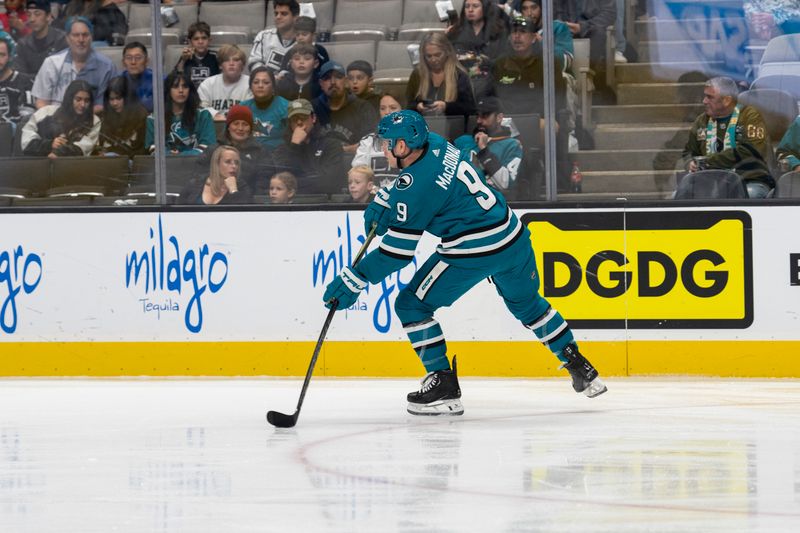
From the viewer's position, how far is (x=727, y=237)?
7.20 metres

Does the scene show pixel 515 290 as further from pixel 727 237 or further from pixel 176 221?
pixel 176 221

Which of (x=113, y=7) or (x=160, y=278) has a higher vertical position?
(x=113, y=7)

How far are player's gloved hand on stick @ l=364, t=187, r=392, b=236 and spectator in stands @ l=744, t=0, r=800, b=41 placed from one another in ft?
8.57

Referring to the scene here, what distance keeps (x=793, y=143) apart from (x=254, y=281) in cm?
296

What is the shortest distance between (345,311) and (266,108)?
1207mm

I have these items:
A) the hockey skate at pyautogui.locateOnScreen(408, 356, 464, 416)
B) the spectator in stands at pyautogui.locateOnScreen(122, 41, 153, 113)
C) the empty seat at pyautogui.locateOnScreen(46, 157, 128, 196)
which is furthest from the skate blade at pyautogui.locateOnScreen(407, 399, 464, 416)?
the spectator in stands at pyautogui.locateOnScreen(122, 41, 153, 113)

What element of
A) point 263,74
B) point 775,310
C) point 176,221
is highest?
point 263,74

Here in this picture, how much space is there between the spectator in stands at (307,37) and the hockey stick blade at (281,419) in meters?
2.59

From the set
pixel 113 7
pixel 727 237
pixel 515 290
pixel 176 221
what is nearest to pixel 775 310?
pixel 727 237

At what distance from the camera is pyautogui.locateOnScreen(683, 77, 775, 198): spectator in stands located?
714cm

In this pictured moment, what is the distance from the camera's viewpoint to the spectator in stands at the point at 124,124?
762 centimetres

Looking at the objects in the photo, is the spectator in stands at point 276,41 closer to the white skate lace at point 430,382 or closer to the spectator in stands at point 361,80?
the spectator in stands at point 361,80

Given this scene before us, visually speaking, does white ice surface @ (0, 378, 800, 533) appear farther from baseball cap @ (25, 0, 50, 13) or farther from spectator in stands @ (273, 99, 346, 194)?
baseball cap @ (25, 0, 50, 13)

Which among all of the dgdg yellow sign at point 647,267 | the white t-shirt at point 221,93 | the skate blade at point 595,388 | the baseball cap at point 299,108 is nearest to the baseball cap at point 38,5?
the white t-shirt at point 221,93
